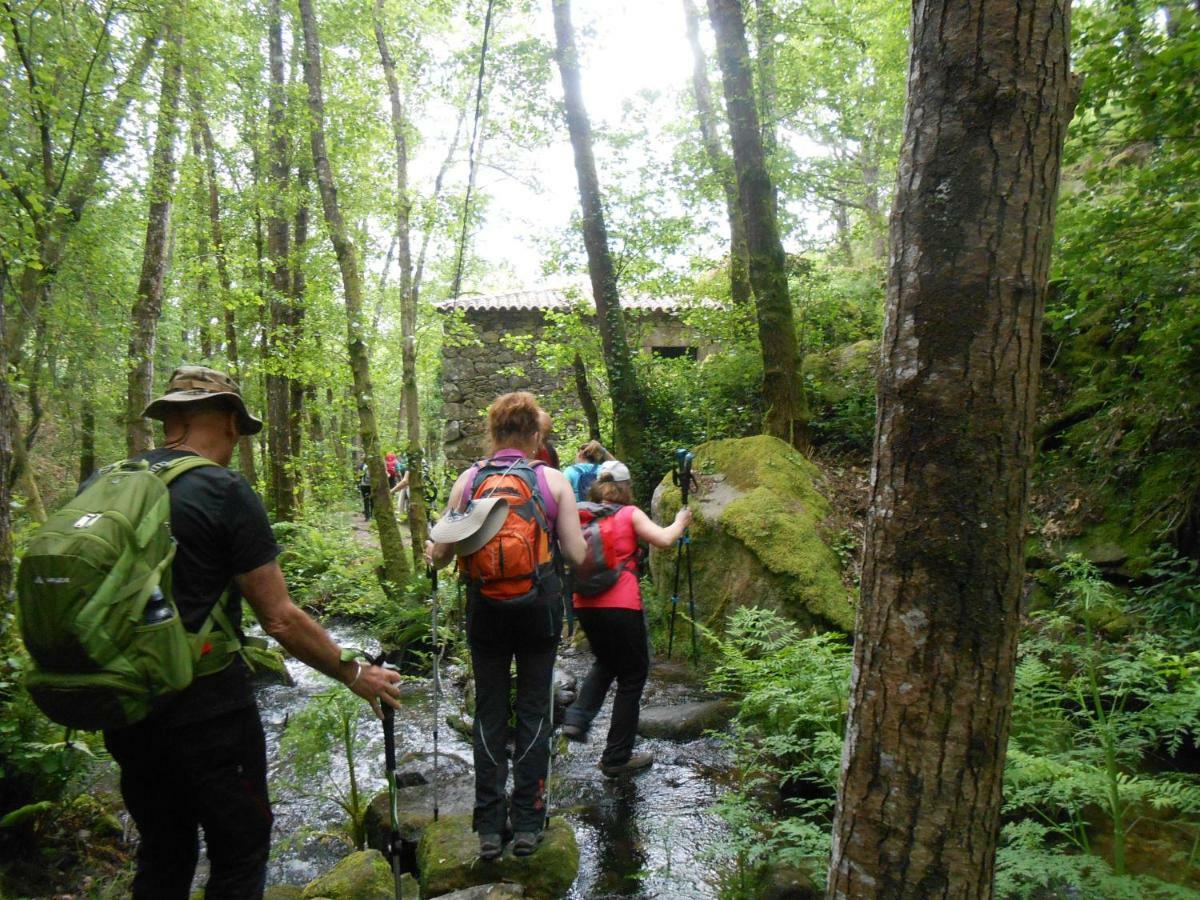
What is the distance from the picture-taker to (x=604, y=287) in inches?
439

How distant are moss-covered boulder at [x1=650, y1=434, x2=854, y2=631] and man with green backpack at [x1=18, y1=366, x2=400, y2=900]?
480 centimetres

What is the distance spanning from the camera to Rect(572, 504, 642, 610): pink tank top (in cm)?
460

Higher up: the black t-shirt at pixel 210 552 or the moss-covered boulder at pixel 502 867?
the black t-shirt at pixel 210 552

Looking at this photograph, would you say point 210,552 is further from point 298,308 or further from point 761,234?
point 298,308

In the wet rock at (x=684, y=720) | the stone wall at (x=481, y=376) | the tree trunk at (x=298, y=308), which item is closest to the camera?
the wet rock at (x=684, y=720)

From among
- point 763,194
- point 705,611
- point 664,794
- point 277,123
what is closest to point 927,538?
point 664,794

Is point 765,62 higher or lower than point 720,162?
higher

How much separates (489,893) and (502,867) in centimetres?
31

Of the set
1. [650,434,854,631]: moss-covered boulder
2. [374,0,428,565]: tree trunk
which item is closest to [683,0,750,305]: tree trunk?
[650,434,854,631]: moss-covered boulder

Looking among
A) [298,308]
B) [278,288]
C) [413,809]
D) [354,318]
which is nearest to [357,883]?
[413,809]

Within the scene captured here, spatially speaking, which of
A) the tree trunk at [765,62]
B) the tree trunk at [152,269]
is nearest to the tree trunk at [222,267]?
the tree trunk at [152,269]

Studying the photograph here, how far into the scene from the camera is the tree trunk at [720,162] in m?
10.9

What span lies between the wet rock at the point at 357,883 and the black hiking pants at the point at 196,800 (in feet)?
3.34

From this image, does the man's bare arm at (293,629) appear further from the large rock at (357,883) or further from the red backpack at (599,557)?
the red backpack at (599,557)
